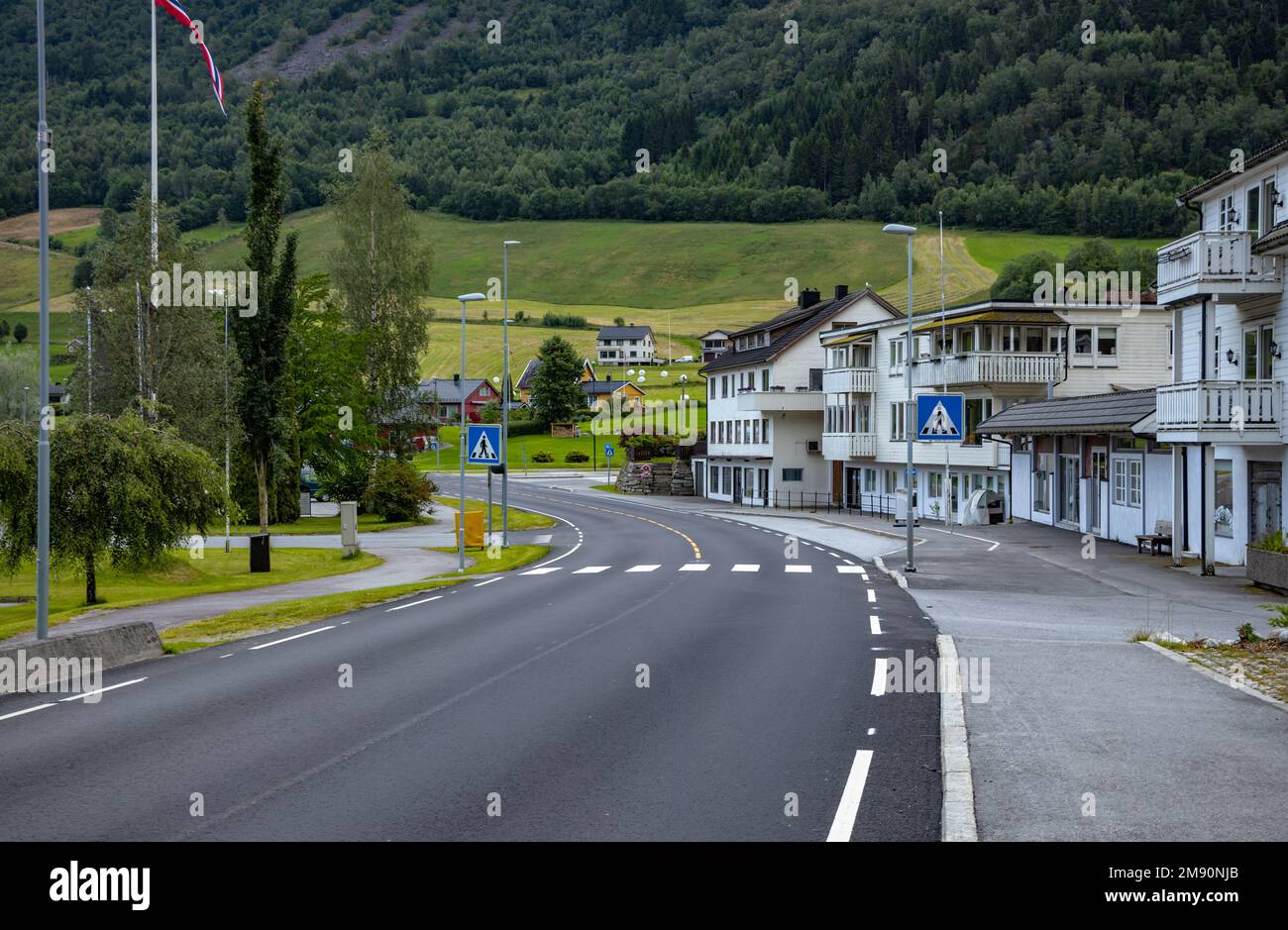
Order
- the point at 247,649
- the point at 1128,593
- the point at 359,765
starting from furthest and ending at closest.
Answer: the point at 1128,593, the point at 247,649, the point at 359,765

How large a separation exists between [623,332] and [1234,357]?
123635 mm

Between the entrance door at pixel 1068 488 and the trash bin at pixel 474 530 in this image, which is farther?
the entrance door at pixel 1068 488

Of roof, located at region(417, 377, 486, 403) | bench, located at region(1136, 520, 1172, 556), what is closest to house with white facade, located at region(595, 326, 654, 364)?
roof, located at region(417, 377, 486, 403)

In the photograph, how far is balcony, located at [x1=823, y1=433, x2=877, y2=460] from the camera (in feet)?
203

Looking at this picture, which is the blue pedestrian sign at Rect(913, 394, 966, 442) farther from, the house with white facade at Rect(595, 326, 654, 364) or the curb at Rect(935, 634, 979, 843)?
the house with white facade at Rect(595, 326, 654, 364)

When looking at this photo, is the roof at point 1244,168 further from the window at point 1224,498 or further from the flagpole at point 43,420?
the flagpole at point 43,420

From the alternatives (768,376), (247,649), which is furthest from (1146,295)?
(247,649)

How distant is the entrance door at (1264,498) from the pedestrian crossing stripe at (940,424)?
284 inches

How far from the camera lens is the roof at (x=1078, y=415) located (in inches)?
1371

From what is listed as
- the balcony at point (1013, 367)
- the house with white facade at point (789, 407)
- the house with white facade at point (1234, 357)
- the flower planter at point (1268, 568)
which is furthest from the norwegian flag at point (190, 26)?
the flower planter at point (1268, 568)

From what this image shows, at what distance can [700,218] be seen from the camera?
7844 inches

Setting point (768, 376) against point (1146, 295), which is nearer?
point (1146, 295)
